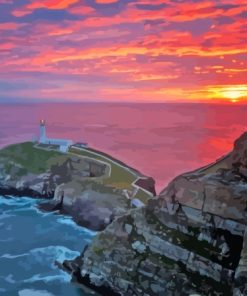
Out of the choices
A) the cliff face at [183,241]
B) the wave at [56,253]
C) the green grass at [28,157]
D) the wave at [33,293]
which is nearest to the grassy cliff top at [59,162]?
the green grass at [28,157]

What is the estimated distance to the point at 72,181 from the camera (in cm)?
865

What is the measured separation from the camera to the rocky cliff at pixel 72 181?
811 centimetres

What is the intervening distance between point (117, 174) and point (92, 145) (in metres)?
0.64

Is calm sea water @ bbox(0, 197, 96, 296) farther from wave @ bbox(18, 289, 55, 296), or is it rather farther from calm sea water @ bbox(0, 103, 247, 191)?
calm sea water @ bbox(0, 103, 247, 191)

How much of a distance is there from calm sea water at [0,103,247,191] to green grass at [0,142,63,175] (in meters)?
0.81

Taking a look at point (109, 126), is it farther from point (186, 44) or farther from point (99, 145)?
point (186, 44)

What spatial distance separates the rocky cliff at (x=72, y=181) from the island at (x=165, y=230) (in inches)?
0.9

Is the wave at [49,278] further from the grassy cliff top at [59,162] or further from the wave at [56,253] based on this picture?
the grassy cliff top at [59,162]

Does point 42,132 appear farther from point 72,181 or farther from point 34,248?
point 34,248

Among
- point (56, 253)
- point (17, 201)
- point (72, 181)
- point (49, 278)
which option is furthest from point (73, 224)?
point (17, 201)

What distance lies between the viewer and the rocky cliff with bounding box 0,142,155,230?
8.11m

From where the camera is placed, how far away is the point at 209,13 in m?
6.57

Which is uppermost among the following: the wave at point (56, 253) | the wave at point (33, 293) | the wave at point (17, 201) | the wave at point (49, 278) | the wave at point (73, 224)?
the wave at point (17, 201)

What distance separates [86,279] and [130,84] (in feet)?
9.74
